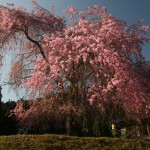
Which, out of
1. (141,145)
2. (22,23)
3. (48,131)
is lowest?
(141,145)

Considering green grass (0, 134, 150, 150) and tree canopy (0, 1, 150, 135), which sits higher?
tree canopy (0, 1, 150, 135)

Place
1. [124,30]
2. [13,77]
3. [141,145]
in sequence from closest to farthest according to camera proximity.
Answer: [141,145]
[124,30]
[13,77]

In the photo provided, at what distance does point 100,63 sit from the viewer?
32.1ft

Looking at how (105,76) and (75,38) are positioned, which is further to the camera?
(75,38)

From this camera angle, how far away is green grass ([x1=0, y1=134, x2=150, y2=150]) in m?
7.98

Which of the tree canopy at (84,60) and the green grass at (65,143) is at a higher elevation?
the tree canopy at (84,60)

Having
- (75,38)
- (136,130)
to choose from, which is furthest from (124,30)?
(136,130)

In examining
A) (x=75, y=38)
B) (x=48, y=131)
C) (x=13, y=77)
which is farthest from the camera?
(x=48, y=131)

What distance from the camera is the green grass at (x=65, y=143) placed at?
798cm

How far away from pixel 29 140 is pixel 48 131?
7.66 m

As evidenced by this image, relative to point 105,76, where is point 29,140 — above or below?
below

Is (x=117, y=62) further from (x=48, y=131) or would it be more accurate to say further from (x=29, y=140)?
(x=48, y=131)

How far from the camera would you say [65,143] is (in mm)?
8250

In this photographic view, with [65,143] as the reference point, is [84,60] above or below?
above
